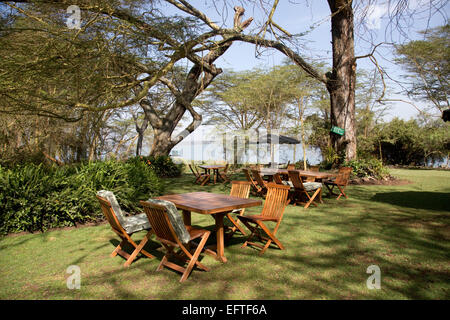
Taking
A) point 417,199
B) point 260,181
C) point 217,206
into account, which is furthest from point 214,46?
point 417,199

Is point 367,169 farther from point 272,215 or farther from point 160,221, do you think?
point 160,221

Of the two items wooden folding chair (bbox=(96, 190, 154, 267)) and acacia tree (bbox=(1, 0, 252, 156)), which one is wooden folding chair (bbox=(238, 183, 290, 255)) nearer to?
wooden folding chair (bbox=(96, 190, 154, 267))

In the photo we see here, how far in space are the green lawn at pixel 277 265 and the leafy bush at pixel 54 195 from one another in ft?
1.09

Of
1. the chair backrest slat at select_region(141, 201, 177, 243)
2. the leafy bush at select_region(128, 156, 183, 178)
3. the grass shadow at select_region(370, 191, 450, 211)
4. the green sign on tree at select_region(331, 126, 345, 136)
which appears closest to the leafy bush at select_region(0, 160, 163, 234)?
the chair backrest slat at select_region(141, 201, 177, 243)

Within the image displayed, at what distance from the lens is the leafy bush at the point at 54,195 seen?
5.30 metres

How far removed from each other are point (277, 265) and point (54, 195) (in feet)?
14.7

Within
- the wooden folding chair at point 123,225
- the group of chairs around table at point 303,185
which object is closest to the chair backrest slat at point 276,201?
the wooden folding chair at point 123,225

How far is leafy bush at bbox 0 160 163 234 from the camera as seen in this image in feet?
17.4

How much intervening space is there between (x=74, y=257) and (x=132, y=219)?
3.17 feet

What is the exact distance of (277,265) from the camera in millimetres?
3713


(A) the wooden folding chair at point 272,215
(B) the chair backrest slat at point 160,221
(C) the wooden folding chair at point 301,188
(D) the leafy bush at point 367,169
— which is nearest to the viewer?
(B) the chair backrest slat at point 160,221

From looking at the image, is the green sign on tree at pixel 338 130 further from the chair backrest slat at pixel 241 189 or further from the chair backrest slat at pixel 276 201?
the chair backrest slat at pixel 276 201

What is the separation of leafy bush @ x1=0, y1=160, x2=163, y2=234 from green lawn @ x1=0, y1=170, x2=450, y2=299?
0.33 m
